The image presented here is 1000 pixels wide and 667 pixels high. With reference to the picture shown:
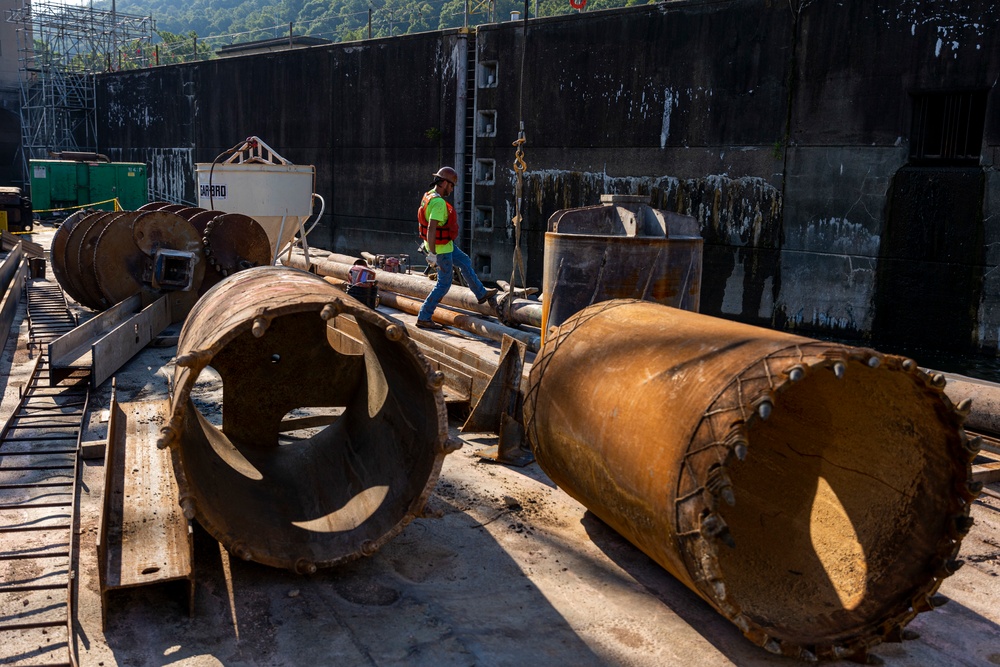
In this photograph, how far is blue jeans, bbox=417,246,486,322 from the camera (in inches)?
392

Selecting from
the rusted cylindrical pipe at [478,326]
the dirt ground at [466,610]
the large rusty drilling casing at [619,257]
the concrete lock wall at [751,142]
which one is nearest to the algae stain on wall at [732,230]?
the concrete lock wall at [751,142]

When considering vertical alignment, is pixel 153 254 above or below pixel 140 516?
above

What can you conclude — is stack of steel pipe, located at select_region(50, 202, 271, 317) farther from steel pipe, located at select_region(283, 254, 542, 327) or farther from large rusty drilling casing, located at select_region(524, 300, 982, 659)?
large rusty drilling casing, located at select_region(524, 300, 982, 659)

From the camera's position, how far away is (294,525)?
4781 mm

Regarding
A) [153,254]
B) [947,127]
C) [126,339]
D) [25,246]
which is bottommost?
[126,339]

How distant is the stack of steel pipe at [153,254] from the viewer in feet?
35.6

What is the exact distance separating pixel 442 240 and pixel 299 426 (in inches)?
143

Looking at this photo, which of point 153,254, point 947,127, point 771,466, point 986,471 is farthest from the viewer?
point 947,127

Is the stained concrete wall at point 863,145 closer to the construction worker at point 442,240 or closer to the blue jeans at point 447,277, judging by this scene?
the construction worker at point 442,240

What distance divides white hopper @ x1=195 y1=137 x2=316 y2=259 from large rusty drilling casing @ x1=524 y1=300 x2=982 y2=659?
9217mm

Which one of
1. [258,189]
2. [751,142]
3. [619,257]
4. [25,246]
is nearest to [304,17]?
[25,246]

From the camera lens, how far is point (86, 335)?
912 cm

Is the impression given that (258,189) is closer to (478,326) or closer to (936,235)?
(478,326)

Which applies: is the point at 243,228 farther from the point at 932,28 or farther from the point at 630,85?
the point at 932,28
